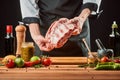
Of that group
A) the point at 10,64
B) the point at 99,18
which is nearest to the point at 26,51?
the point at 10,64

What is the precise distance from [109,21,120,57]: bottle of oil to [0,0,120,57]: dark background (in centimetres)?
6

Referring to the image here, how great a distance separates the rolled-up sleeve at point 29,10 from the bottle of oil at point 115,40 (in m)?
0.96

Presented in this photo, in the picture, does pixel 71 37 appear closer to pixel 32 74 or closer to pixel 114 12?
pixel 114 12

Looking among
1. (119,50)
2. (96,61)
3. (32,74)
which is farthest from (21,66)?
(119,50)

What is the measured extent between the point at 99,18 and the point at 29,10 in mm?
885

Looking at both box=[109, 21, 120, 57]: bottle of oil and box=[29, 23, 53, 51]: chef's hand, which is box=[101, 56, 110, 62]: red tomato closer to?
box=[109, 21, 120, 57]: bottle of oil

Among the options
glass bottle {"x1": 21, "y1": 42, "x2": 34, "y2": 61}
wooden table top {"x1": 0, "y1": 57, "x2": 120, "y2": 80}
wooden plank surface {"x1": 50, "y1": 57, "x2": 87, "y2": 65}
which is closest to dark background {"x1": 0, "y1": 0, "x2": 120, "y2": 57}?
wooden plank surface {"x1": 50, "y1": 57, "x2": 87, "y2": 65}

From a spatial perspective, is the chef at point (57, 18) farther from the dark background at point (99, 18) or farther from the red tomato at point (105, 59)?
the red tomato at point (105, 59)

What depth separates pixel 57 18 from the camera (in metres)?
4.23

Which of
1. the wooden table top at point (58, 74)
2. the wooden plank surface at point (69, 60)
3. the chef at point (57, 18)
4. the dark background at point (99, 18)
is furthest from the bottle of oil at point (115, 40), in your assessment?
the wooden table top at point (58, 74)

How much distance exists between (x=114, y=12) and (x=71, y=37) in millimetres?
634

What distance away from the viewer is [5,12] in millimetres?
4301

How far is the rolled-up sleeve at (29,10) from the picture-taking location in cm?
417

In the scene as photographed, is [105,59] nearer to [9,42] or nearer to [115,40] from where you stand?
[115,40]
